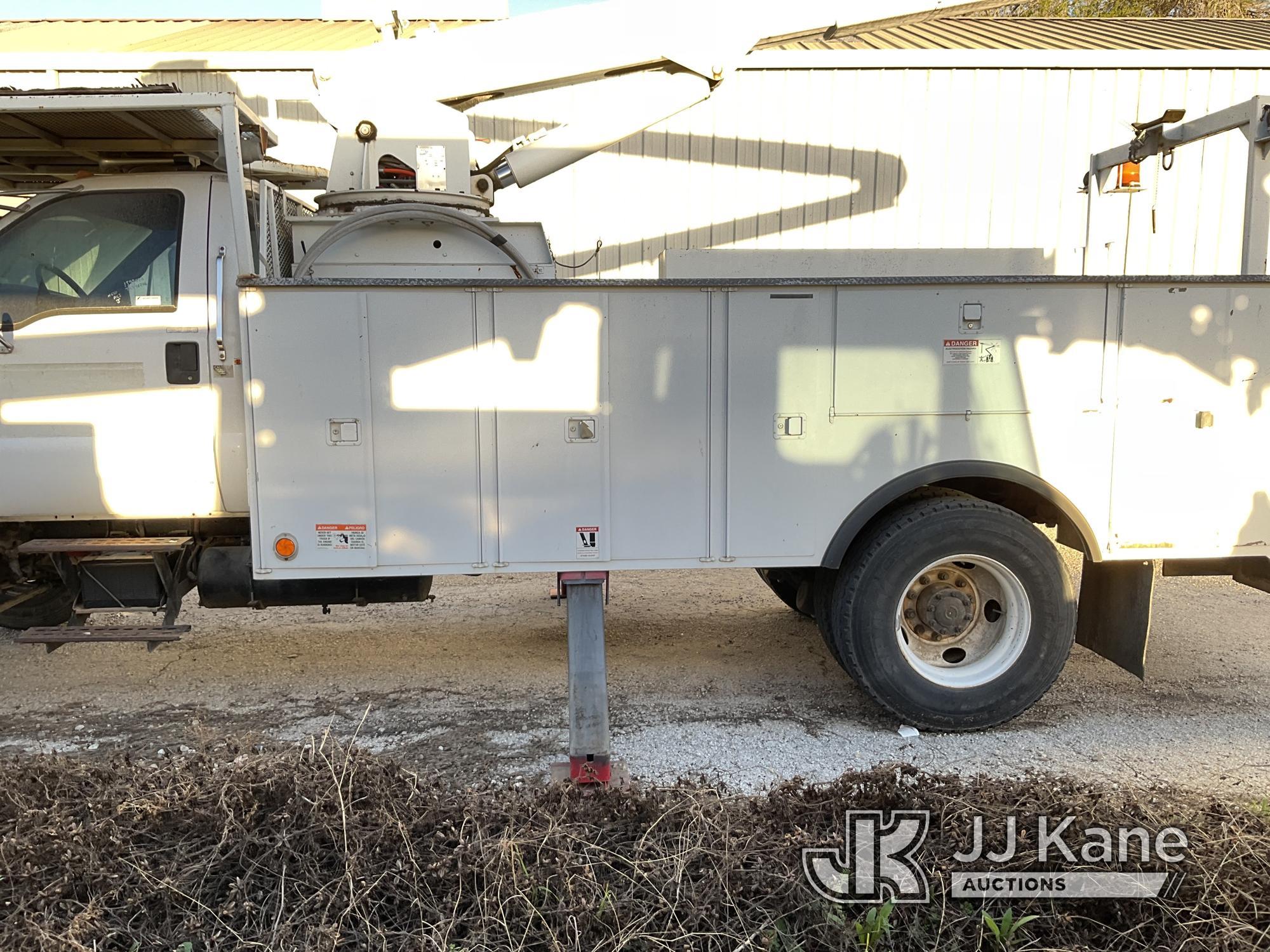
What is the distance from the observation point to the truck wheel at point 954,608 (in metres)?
4.22

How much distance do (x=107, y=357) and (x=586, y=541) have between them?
7.76ft

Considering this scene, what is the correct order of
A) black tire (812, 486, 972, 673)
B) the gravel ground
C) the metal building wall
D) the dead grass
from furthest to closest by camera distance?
the metal building wall, black tire (812, 486, 972, 673), the gravel ground, the dead grass

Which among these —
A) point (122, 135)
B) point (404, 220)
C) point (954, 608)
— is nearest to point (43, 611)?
point (122, 135)

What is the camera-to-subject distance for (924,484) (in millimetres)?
4258

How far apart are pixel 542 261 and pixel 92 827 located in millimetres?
3077

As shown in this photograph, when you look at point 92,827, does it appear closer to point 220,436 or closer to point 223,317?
point 220,436

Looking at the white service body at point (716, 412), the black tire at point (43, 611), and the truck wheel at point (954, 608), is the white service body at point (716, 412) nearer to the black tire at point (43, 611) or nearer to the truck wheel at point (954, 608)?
the truck wheel at point (954, 608)

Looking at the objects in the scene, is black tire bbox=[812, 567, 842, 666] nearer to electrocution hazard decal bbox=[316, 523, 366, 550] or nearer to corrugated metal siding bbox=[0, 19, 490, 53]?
electrocution hazard decal bbox=[316, 523, 366, 550]

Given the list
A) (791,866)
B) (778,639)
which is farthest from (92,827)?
(778,639)

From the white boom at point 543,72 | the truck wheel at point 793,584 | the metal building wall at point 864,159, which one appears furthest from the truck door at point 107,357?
the metal building wall at point 864,159

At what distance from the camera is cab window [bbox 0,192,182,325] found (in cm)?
420

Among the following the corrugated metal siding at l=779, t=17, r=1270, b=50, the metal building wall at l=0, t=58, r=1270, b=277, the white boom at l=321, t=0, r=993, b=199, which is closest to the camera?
the white boom at l=321, t=0, r=993, b=199

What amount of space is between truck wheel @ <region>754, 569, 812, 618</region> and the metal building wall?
3863mm

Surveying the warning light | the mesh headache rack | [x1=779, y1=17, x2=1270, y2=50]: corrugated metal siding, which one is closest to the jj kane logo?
the mesh headache rack
